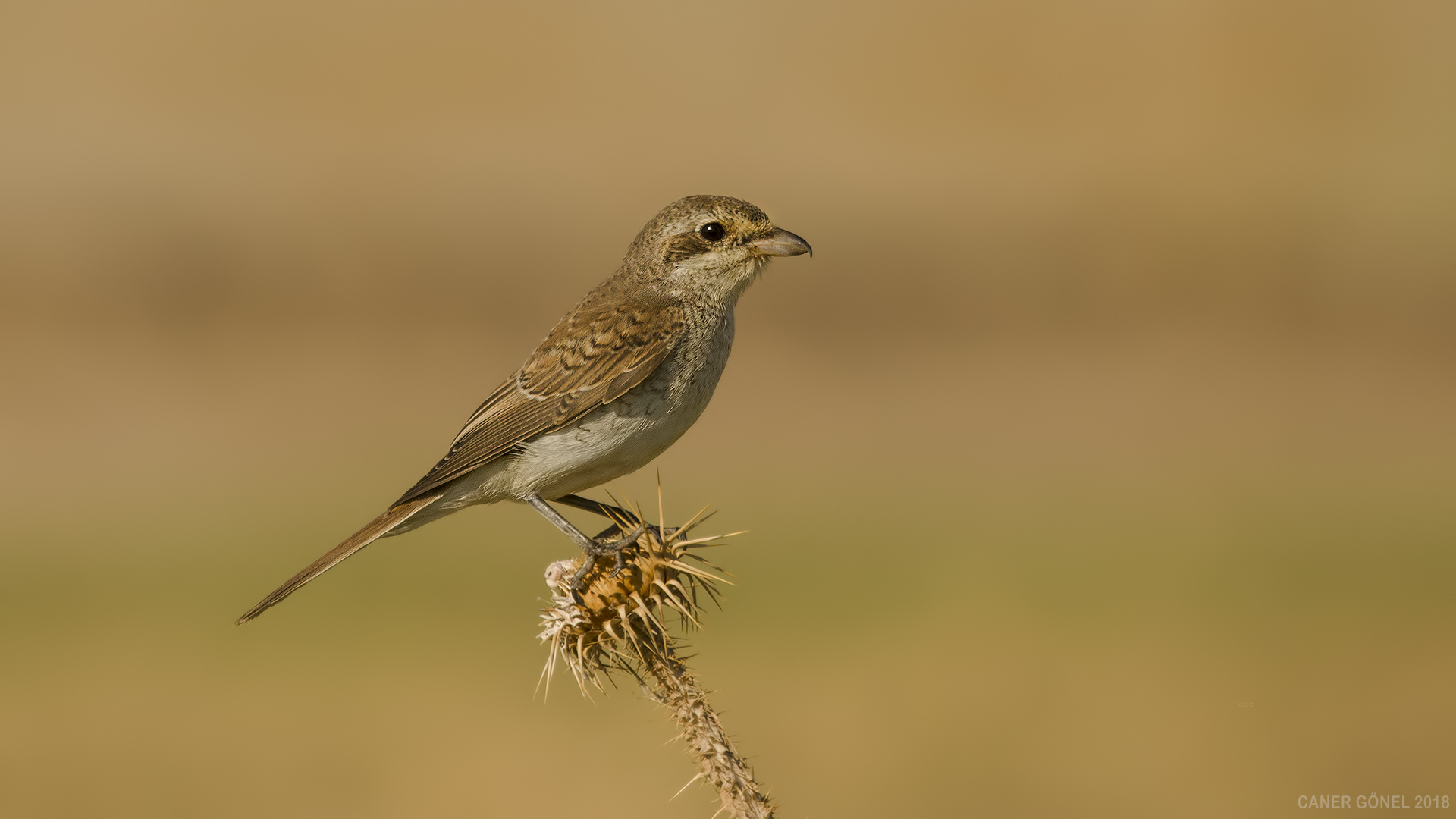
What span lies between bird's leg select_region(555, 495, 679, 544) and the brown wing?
47cm

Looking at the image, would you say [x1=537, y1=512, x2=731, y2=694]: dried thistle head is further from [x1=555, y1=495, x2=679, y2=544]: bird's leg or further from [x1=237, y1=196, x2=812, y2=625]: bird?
[x1=237, y1=196, x2=812, y2=625]: bird

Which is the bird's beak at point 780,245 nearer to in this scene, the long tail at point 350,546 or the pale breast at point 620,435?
the pale breast at point 620,435

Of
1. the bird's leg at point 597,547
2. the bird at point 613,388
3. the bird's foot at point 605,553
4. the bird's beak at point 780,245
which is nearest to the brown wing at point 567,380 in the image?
the bird at point 613,388

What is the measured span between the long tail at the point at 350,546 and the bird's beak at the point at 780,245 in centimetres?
194

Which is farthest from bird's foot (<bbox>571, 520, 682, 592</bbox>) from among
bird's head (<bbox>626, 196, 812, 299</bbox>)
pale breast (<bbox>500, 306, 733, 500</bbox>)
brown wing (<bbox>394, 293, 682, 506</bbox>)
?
bird's head (<bbox>626, 196, 812, 299</bbox>)

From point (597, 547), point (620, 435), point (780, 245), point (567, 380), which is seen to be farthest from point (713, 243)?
point (597, 547)

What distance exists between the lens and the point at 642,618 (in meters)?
3.60

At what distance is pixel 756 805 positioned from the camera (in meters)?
3.07

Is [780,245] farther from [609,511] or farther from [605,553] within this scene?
[605,553]

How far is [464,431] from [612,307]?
0.94 m

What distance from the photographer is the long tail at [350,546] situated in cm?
443

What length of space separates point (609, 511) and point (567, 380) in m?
0.90

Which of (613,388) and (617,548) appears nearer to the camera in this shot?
(617,548)

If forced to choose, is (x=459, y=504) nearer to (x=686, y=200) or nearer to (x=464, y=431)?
(x=464, y=431)
